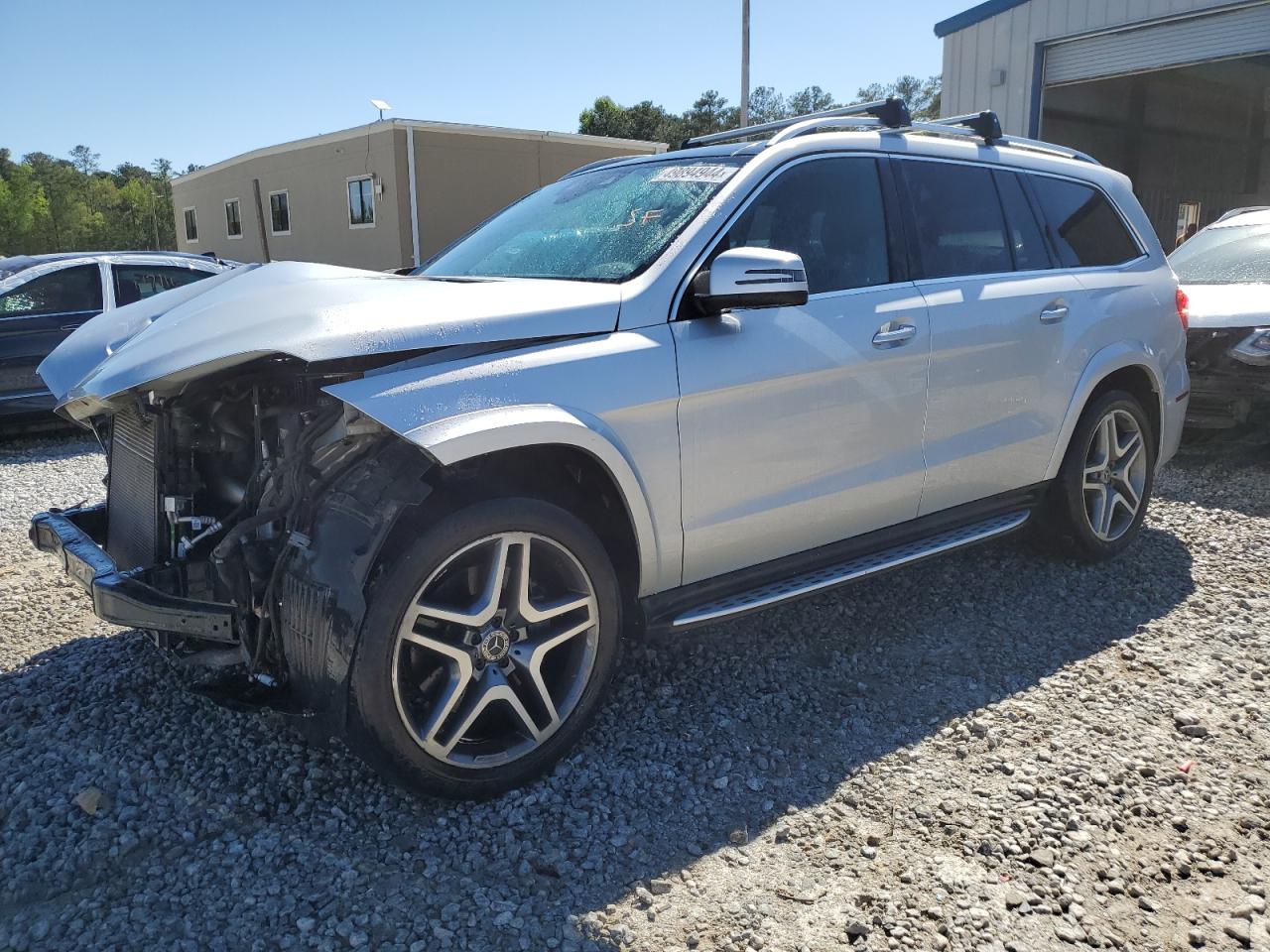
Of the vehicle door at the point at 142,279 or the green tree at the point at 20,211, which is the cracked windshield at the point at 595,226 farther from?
the green tree at the point at 20,211

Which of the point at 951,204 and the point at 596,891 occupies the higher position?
the point at 951,204

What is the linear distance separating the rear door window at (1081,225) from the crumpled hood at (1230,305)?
2.46 m

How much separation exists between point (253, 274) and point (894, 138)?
8.22 ft

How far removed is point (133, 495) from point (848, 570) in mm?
2485

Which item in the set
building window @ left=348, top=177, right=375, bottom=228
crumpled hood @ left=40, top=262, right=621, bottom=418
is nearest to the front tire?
crumpled hood @ left=40, top=262, right=621, bottom=418

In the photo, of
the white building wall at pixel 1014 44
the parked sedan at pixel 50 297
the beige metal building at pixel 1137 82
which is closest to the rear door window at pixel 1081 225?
the parked sedan at pixel 50 297

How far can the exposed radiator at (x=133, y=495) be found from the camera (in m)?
2.97

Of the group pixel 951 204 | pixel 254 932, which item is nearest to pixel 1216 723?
pixel 951 204

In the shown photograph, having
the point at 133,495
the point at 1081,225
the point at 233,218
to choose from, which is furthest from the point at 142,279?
the point at 233,218

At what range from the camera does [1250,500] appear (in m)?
5.99

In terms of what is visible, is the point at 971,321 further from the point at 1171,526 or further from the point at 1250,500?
the point at 1250,500

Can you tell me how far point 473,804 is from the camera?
283cm

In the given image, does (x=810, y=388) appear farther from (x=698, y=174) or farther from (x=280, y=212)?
(x=280, y=212)

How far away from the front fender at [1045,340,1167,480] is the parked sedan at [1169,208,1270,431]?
2521 millimetres
